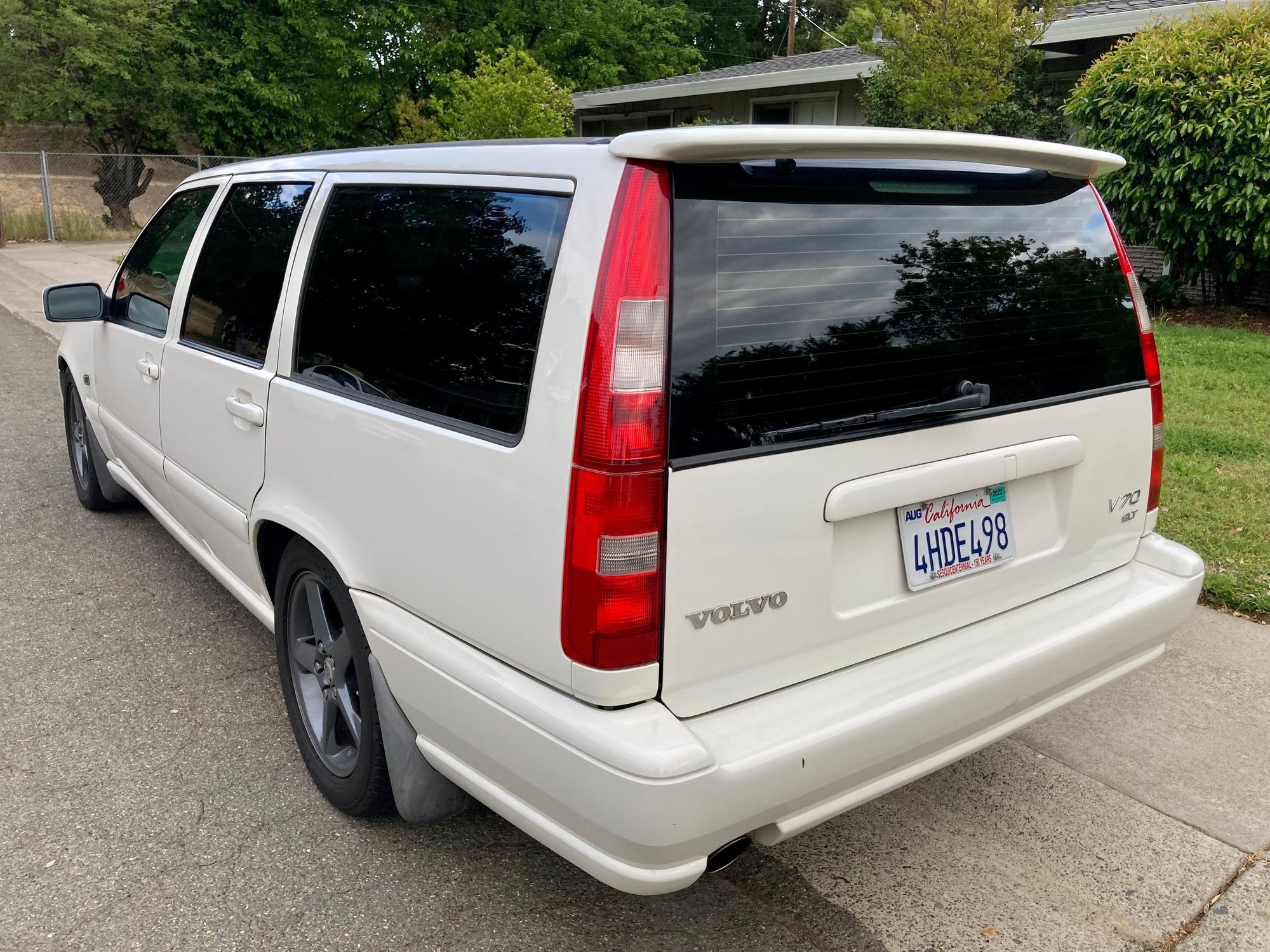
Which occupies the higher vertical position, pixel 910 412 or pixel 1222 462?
pixel 910 412

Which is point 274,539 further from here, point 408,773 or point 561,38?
point 561,38

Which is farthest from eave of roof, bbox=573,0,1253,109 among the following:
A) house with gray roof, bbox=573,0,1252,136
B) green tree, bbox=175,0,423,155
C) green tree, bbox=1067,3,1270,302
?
green tree, bbox=175,0,423,155

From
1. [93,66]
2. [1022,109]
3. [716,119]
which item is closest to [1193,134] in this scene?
[1022,109]

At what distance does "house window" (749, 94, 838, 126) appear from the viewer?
66.0 ft

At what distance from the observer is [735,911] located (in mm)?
2568

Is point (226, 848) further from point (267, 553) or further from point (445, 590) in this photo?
point (445, 590)

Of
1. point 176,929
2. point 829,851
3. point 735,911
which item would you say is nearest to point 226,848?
point 176,929

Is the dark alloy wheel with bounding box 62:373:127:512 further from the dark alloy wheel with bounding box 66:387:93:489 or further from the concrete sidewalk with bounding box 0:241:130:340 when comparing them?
the concrete sidewalk with bounding box 0:241:130:340

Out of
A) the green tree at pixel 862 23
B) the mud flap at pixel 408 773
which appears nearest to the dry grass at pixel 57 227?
the green tree at pixel 862 23

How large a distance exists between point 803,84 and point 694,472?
1943 cm

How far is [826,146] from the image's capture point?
81.9 inches

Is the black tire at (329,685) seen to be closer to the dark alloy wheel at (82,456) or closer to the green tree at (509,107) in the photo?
the dark alloy wheel at (82,456)

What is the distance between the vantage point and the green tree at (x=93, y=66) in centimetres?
2316

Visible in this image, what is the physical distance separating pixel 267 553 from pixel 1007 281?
2286 mm
